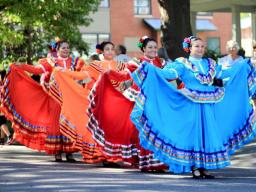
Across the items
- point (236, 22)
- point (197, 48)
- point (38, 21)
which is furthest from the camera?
point (236, 22)

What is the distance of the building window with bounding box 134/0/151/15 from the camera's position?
43.3m

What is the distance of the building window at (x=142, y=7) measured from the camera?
43312 mm

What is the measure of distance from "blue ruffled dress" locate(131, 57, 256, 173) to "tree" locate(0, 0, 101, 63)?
9.85 m

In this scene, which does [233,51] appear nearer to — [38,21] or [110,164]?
[110,164]

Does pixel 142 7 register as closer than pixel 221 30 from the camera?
Yes

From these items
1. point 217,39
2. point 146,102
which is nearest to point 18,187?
point 146,102

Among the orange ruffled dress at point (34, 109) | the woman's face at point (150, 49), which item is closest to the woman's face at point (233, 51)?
the orange ruffled dress at point (34, 109)

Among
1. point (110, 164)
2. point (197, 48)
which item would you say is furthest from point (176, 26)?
point (197, 48)

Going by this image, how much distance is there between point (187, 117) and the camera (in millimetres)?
9695

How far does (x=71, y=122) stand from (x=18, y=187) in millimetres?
3293

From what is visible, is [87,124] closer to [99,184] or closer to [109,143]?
[109,143]

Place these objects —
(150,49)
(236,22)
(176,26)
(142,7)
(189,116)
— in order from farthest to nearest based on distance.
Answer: (142,7) < (236,22) < (176,26) < (150,49) < (189,116)

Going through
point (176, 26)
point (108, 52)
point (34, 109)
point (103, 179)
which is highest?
point (176, 26)

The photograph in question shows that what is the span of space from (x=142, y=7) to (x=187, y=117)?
3414 centimetres
